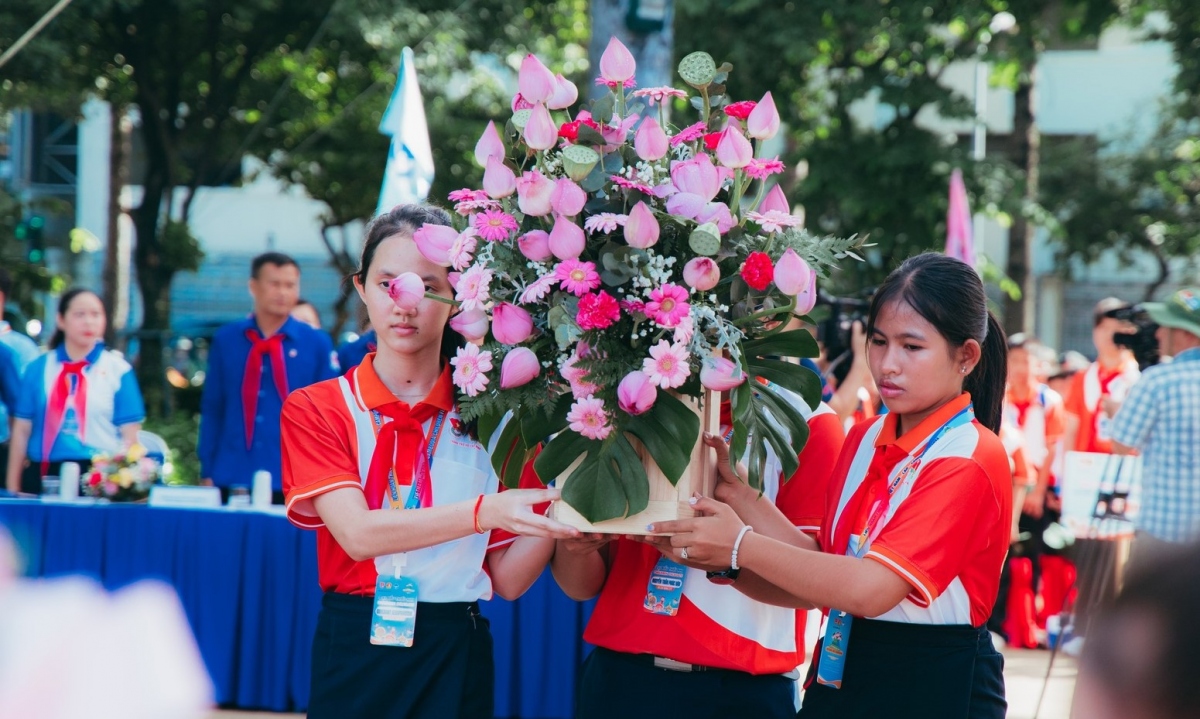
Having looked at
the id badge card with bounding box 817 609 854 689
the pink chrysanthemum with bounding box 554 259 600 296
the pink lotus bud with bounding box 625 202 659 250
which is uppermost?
the pink lotus bud with bounding box 625 202 659 250

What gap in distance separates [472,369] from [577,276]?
0.24 meters

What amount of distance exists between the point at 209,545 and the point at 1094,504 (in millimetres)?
4110

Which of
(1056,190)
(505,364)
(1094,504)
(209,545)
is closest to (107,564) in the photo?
(209,545)

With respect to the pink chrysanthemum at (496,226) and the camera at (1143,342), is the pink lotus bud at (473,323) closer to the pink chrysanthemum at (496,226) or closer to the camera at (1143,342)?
the pink chrysanthemum at (496,226)

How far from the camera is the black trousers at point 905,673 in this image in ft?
7.14

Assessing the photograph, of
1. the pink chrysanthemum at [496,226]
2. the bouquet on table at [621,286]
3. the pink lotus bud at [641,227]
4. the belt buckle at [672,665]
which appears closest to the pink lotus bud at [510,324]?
the bouquet on table at [621,286]

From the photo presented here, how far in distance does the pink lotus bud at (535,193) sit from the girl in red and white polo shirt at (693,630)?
0.52m

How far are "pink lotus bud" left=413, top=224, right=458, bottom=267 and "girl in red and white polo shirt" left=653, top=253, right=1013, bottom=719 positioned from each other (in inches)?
23.5

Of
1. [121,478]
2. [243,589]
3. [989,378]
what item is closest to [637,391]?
[989,378]

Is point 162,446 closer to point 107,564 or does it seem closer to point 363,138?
point 107,564

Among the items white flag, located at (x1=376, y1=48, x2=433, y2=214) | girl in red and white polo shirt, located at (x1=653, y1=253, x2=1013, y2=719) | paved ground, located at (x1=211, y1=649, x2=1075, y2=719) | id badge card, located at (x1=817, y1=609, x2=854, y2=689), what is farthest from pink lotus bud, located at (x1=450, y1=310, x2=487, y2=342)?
white flag, located at (x1=376, y1=48, x2=433, y2=214)

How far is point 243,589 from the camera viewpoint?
5125 millimetres

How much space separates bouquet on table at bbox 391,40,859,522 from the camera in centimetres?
199

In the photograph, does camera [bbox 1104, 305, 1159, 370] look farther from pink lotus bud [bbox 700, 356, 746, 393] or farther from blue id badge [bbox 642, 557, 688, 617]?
pink lotus bud [bbox 700, 356, 746, 393]
